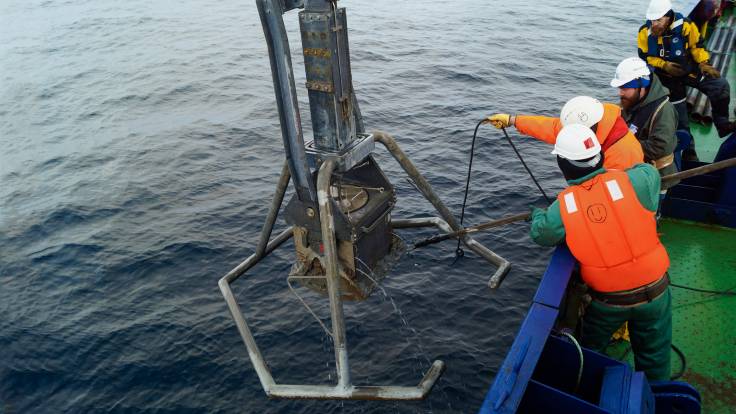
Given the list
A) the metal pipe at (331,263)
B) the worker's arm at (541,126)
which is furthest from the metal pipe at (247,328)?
the worker's arm at (541,126)

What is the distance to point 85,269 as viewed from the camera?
1068cm

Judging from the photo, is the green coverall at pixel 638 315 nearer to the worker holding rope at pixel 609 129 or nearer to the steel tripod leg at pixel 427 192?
the worker holding rope at pixel 609 129

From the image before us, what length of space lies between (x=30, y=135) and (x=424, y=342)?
16217mm

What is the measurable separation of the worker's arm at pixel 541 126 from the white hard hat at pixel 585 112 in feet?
0.68

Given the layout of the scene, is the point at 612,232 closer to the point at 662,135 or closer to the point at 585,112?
the point at 585,112

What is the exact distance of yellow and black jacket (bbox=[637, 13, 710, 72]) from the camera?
7070 mm

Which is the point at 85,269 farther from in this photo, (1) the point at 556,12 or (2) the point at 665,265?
(1) the point at 556,12

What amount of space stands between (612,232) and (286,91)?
2738 millimetres

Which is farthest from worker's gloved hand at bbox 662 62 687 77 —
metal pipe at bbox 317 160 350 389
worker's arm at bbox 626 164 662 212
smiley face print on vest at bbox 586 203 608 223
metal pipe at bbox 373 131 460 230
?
metal pipe at bbox 317 160 350 389

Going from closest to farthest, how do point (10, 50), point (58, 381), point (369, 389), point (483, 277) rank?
point (369, 389) < point (58, 381) < point (483, 277) < point (10, 50)

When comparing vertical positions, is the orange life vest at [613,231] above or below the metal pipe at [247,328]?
above

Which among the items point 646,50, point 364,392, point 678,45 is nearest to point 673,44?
A: point 678,45

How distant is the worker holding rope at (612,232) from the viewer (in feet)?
13.0

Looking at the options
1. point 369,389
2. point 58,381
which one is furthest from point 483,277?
point 58,381
